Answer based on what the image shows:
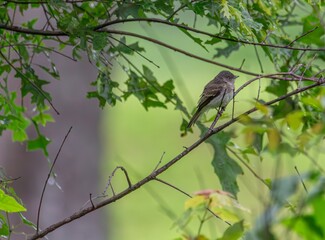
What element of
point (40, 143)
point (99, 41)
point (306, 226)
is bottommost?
point (306, 226)

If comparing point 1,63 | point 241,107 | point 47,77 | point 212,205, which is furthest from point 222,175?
point 241,107

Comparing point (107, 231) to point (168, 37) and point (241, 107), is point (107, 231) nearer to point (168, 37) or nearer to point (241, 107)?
point (241, 107)

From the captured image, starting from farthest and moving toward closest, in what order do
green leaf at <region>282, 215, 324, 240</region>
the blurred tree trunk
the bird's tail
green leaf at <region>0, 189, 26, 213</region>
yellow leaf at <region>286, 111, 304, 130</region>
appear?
1. the blurred tree trunk
2. the bird's tail
3. green leaf at <region>0, 189, 26, 213</region>
4. yellow leaf at <region>286, 111, 304, 130</region>
5. green leaf at <region>282, 215, 324, 240</region>

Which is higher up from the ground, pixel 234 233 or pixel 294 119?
pixel 294 119

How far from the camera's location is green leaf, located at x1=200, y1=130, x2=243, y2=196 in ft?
8.45

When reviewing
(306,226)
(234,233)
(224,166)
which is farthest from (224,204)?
(224,166)

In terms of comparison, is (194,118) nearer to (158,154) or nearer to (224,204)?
(224,204)

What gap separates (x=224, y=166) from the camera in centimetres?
266

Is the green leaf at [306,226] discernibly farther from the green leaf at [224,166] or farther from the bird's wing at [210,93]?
the bird's wing at [210,93]

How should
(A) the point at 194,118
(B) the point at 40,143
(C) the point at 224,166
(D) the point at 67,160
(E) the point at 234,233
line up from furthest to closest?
1. (D) the point at 67,160
2. (B) the point at 40,143
3. (A) the point at 194,118
4. (C) the point at 224,166
5. (E) the point at 234,233

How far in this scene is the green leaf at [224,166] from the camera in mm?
2574

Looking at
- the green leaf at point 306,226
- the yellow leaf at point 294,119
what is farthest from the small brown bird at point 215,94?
the green leaf at point 306,226

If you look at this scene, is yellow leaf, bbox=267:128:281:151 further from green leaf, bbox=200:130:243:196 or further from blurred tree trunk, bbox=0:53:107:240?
blurred tree trunk, bbox=0:53:107:240

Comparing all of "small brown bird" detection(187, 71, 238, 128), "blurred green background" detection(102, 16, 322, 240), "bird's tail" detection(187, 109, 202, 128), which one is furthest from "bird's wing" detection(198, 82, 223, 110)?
"blurred green background" detection(102, 16, 322, 240)
